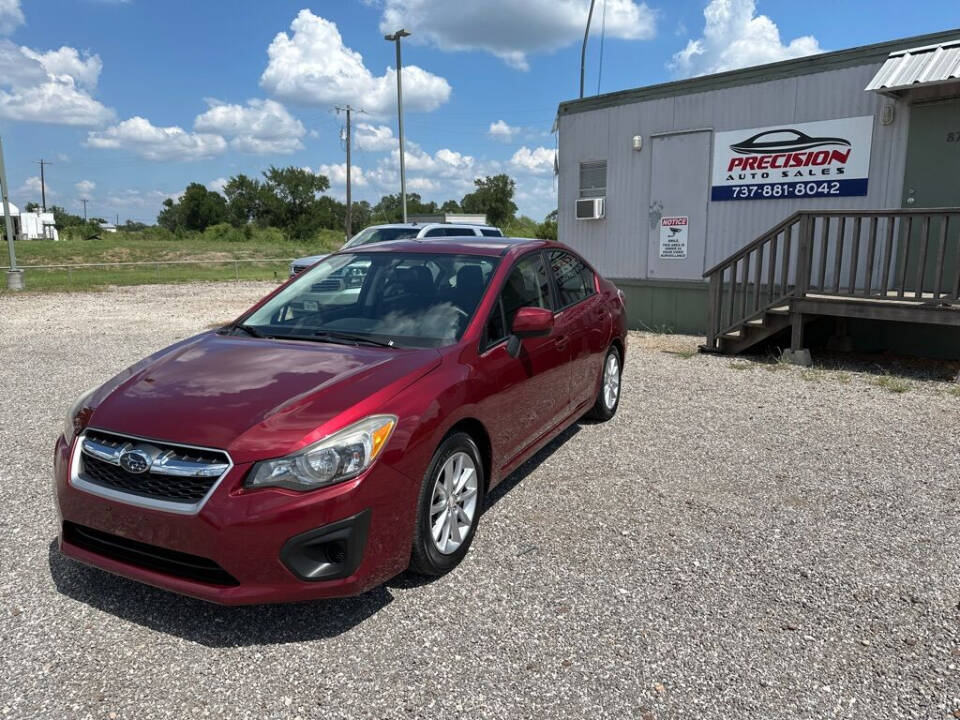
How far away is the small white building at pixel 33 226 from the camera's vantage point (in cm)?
7144

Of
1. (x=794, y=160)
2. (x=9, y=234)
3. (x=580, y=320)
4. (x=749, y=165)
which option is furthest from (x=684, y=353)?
(x=9, y=234)

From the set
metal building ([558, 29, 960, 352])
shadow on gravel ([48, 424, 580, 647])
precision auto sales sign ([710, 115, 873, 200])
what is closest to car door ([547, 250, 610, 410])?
shadow on gravel ([48, 424, 580, 647])

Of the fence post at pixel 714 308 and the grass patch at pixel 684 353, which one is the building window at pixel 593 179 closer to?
the fence post at pixel 714 308

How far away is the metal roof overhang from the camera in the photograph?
796 centimetres

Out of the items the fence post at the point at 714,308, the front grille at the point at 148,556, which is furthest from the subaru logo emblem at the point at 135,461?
the fence post at the point at 714,308

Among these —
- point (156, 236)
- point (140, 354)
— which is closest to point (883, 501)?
point (140, 354)

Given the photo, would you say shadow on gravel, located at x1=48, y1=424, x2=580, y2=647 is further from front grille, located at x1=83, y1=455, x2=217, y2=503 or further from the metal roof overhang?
the metal roof overhang

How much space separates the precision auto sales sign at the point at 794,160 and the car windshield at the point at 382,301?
706cm

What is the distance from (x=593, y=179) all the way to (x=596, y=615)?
9.96m

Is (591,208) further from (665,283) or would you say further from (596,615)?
(596,615)

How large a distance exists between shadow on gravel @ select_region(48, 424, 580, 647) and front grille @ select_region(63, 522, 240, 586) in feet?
1.01

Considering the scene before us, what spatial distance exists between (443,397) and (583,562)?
115 cm

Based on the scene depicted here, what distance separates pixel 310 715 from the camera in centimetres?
252

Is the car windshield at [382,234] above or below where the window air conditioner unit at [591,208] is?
below
